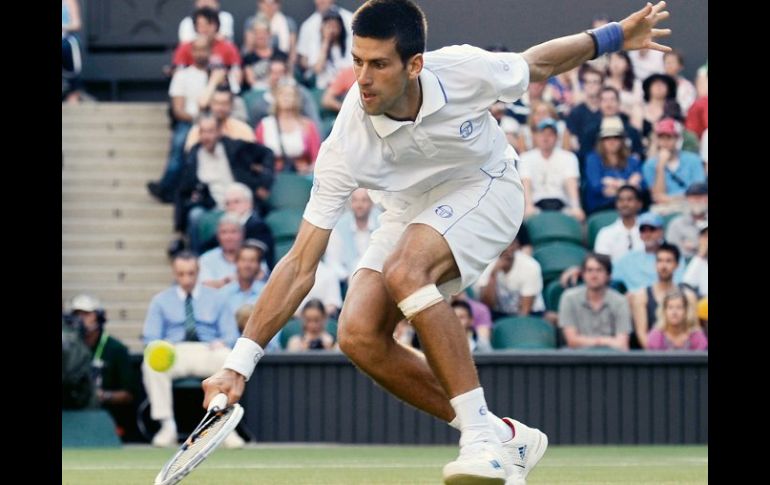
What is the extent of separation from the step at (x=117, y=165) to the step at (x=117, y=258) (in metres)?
1.25

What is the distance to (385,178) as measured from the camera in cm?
645

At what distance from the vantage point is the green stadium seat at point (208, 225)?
1361cm

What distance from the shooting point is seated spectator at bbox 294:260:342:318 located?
41.8 feet

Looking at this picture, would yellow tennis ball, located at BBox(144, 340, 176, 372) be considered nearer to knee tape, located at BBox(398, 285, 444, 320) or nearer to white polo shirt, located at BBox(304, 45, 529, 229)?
white polo shirt, located at BBox(304, 45, 529, 229)

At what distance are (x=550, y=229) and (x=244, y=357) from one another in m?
7.91

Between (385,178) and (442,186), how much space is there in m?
0.32

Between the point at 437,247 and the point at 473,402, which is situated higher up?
the point at 437,247

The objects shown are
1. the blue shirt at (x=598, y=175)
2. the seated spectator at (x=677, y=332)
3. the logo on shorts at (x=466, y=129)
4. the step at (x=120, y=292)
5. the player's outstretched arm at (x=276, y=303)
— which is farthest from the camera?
the step at (x=120, y=292)

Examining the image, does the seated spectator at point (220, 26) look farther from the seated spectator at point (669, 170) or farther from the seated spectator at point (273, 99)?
the seated spectator at point (669, 170)

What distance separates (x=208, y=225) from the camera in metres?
13.7

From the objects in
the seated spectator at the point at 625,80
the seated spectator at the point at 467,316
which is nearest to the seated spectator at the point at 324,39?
the seated spectator at the point at 625,80

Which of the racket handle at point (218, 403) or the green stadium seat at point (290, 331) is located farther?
the green stadium seat at point (290, 331)
